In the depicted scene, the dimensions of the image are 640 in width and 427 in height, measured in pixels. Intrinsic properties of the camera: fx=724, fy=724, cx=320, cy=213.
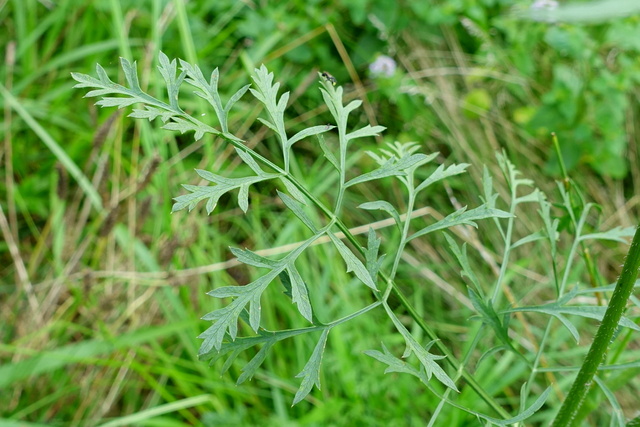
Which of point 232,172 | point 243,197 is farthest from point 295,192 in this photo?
point 232,172

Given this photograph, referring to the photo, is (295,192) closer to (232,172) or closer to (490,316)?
(490,316)

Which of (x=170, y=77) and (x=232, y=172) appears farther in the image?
(x=232, y=172)

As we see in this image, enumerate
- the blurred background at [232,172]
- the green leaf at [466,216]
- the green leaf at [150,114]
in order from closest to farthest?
the green leaf at [150,114]
the green leaf at [466,216]
the blurred background at [232,172]

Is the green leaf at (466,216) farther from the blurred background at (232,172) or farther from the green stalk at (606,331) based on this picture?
the blurred background at (232,172)

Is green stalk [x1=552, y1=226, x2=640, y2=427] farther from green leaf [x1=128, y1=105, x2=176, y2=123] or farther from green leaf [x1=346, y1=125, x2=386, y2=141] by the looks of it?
green leaf [x1=128, y1=105, x2=176, y2=123]

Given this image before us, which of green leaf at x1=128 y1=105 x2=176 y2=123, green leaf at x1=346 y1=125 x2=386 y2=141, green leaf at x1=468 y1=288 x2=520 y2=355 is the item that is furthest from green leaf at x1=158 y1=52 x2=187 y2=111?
green leaf at x1=468 y1=288 x2=520 y2=355

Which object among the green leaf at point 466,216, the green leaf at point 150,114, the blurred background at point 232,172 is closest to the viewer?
the green leaf at point 150,114

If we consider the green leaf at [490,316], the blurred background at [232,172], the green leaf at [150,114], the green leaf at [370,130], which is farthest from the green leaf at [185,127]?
the blurred background at [232,172]

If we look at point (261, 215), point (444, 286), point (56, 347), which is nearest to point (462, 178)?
point (444, 286)
